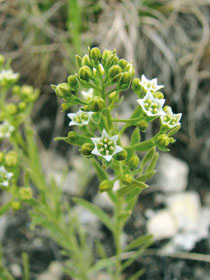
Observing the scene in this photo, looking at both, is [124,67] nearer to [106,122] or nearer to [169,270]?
[106,122]

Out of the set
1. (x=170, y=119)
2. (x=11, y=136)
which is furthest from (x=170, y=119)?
(x=11, y=136)

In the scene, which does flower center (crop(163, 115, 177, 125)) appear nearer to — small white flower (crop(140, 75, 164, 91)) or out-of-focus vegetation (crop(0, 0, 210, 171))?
small white flower (crop(140, 75, 164, 91))

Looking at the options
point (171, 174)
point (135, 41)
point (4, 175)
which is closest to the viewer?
point (4, 175)

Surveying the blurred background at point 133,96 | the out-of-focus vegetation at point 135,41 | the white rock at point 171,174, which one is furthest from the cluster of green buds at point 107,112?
the out-of-focus vegetation at point 135,41

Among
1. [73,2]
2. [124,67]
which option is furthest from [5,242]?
[73,2]

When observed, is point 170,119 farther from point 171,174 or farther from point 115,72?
point 171,174

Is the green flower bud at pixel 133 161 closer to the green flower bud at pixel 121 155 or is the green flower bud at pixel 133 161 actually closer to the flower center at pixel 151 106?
the green flower bud at pixel 121 155
